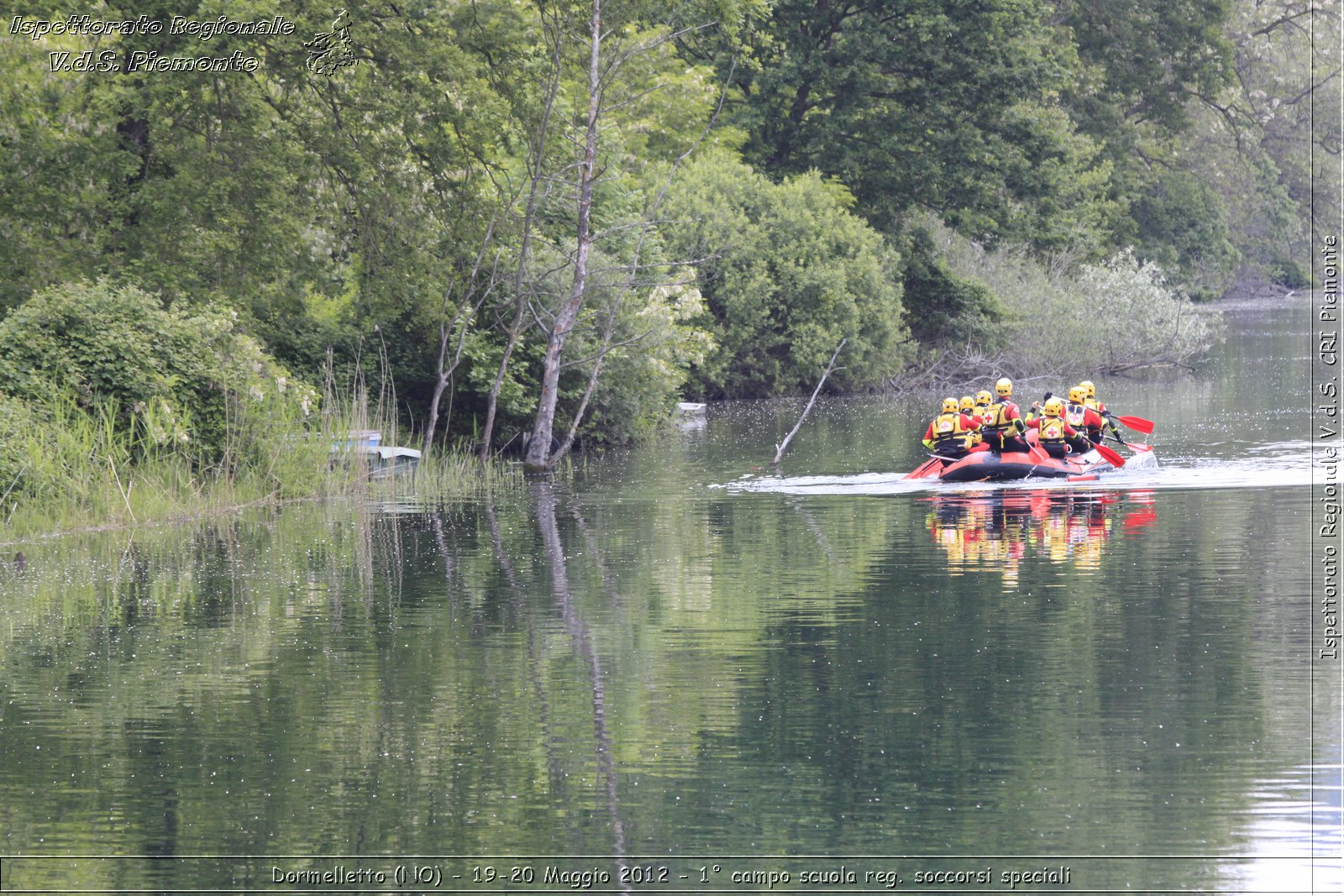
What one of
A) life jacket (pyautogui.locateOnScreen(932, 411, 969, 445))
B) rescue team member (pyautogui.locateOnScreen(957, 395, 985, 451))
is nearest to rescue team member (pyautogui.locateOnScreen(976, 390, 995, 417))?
rescue team member (pyautogui.locateOnScreen(957, 395, 985, 451))

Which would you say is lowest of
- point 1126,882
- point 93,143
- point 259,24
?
point 1126,882

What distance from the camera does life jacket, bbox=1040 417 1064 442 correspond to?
26109 mm

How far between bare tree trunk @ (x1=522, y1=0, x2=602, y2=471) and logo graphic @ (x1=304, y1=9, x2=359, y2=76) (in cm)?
357

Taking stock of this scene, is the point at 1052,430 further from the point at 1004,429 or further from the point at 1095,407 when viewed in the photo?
the point at 1095,407

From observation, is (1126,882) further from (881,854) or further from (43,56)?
(43,56)

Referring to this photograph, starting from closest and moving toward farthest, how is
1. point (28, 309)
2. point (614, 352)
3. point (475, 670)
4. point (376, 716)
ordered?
point (376, 716)
point (475, 670)
point (28, 309)
point (614, 352)

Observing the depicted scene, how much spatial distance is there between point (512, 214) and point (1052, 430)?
8.67 m

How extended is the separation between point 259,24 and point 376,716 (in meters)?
16.1

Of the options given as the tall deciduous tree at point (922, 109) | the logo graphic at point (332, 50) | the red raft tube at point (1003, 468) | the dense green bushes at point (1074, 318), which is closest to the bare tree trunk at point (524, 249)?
the logo graphic at point (332, 50)

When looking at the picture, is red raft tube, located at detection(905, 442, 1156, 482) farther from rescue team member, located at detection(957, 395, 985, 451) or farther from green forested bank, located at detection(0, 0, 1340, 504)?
green forested bank, located at detection(0, 0, 1340, 504)

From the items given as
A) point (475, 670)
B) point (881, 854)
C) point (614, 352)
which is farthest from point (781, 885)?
point (614, 352)

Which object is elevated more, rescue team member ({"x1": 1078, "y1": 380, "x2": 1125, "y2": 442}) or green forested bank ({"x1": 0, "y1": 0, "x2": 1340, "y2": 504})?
green forested bank ({"x1": 0, "y1": 0, "x2": 1340, "y2": 504})

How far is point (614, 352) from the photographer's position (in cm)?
3092

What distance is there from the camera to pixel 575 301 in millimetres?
28828
